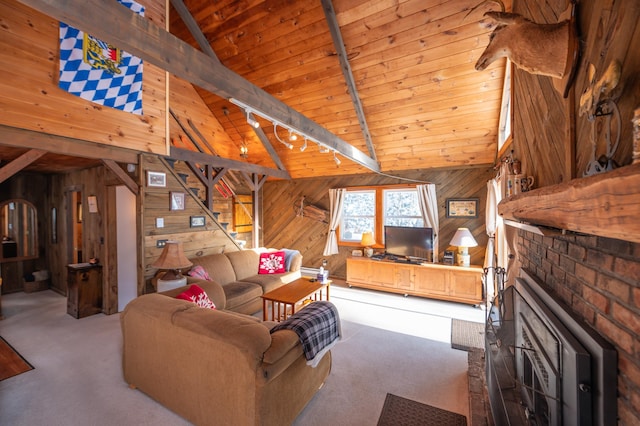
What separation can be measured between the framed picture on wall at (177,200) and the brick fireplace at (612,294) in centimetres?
459

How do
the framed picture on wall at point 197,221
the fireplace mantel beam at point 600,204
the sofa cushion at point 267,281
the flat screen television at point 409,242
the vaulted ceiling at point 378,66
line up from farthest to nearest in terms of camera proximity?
1. the flat screen television at point 409,242
2. the framed picture on wall at point 197,221
3. the sofa cushion at point 267,281
4. the vaulted ceiling at point 378,66
5. the fireplace mantel beam at point 600,204

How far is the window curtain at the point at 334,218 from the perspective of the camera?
20.2 feet

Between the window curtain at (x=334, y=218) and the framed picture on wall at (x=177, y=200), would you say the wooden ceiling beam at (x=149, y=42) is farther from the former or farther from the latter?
the window curtain at (x=334, y=218)

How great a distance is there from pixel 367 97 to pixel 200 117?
11.9 feet

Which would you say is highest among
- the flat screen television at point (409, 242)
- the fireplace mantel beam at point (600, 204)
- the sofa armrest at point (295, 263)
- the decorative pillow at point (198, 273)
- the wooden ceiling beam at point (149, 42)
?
the wooden ceiling beam at point (149, 42)

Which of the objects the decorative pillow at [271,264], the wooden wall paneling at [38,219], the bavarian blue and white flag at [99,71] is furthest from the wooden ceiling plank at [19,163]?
the decorative pillow at [271,264]

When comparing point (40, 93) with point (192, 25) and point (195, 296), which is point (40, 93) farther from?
point (195, 296)

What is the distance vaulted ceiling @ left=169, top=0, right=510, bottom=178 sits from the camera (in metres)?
3.31

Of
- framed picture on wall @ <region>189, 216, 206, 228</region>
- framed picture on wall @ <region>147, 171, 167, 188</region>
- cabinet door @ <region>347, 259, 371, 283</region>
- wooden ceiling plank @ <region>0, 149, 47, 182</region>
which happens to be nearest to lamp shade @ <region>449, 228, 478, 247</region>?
cabinet door @ <region>347, 259, 371, 283</region>

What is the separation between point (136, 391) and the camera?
2361 mm

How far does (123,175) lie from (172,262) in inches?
58.9

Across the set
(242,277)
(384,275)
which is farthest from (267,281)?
(384,275)

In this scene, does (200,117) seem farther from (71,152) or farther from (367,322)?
(367,322)

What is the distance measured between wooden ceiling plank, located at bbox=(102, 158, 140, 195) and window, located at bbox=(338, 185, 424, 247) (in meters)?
3.98
